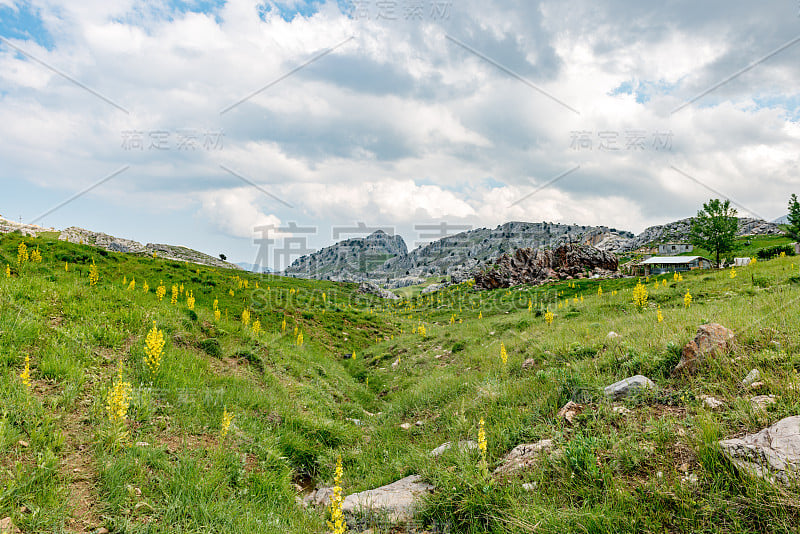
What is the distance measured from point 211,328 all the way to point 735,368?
13.9 metres

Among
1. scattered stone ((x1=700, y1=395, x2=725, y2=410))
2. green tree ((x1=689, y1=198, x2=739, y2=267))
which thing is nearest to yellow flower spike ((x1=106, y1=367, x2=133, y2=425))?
scattered stone ((x1=700, y1=395, x2=725, y2=410))

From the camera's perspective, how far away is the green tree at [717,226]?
44.0 metres

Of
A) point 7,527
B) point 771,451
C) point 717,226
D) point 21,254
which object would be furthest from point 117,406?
point 717,226

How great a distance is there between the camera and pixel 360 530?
480cm

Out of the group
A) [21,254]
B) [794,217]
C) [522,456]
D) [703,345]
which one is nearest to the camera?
[522,456]

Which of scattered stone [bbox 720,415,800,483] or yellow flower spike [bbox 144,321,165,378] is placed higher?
yellow flower spike [bbox 144,321,165,378]

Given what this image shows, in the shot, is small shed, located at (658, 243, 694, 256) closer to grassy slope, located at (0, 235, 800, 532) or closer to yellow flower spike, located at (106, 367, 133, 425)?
grassy slope, located at (0, 235, 800, 532)

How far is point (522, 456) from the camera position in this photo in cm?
520

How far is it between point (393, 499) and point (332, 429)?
153 inches

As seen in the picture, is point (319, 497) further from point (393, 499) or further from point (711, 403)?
point (711, 403)

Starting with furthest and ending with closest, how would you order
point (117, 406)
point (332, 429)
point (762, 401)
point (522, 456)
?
point (332, 429) < point (117, 406) < point (522, 456) < point (762, 401)

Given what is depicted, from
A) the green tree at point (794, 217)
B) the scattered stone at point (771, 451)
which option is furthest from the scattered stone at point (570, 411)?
the green tree at point (794, 217)

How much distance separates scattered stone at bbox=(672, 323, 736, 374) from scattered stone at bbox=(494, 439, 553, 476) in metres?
2.87

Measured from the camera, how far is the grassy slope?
393 cm
